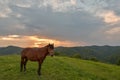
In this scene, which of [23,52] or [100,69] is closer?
[23,52]

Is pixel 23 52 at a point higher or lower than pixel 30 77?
higher

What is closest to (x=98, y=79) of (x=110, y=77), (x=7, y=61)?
(x=110, y=77)

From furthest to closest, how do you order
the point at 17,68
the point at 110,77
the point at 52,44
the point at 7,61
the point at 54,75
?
1. the point at 7,61
2. the point at 110,77
3. the point at 17,68
4. the point at 54,75
5. the point at 52,44

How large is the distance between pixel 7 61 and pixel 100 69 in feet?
43.5

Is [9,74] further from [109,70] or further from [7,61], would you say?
[109,70]

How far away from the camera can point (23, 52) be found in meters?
26.5

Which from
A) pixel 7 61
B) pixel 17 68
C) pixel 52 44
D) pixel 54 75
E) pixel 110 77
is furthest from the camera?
pixel 7 61

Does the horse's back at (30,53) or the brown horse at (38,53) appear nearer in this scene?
the brown horse at (38,53)

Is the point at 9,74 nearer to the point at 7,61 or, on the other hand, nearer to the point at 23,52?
the point at 23,52

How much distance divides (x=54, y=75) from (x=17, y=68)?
516 cm

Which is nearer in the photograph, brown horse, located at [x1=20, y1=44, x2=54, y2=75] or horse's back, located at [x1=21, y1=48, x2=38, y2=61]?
brown horse, located at [x1=20, y1=44, x2=54, y2=75]

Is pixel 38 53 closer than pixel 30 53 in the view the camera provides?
Yes

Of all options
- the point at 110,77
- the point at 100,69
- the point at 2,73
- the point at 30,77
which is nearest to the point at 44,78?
the point at 30,77

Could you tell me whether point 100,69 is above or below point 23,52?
below
